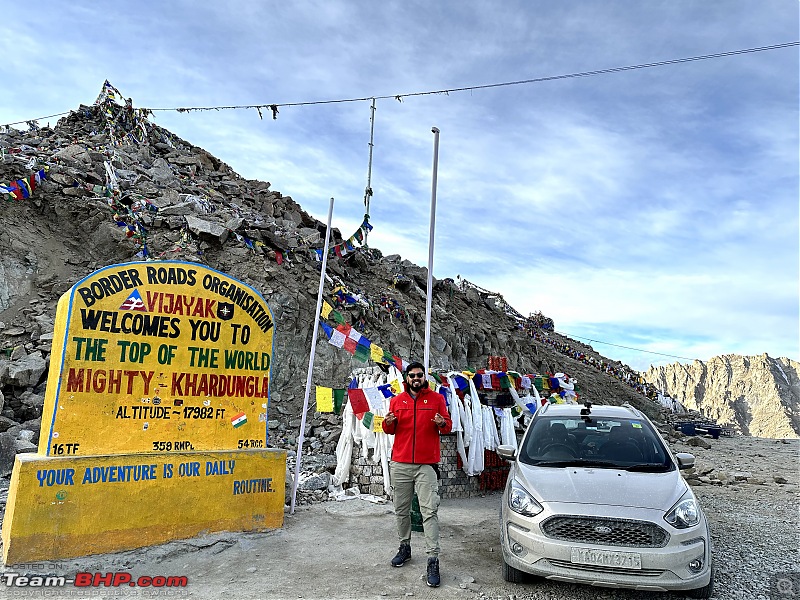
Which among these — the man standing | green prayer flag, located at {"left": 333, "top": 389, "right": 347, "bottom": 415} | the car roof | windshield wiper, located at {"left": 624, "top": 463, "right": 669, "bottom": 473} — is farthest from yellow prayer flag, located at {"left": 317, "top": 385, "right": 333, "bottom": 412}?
windshield wiper, located at {"left": 624, "top": 463, "right": 669, "bottom": 473}

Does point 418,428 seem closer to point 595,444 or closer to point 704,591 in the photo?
point 595,444

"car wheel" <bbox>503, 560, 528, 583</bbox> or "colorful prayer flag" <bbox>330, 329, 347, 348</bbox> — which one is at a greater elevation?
"colorful prayer flag" <bbox>330, 329, 347, 348</bbox>

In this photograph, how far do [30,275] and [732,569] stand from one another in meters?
17.1

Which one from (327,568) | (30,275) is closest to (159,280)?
(327,568)

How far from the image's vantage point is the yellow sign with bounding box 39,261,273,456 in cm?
566

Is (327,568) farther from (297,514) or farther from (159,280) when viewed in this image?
(159,280)

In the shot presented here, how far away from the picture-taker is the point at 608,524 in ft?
14.4

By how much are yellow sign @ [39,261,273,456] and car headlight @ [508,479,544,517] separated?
340cm

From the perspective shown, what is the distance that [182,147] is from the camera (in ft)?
88.0

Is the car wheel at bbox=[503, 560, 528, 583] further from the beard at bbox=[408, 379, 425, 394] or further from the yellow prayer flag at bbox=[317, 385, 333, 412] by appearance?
the yellow prayer flag at bbox=[317, 385, 333, 412]

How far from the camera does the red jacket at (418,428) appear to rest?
17.4 ft

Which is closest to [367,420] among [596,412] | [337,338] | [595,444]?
[337,338]

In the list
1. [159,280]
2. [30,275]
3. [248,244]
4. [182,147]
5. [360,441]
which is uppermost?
[182,147]

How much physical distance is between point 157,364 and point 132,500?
1.49 metres
